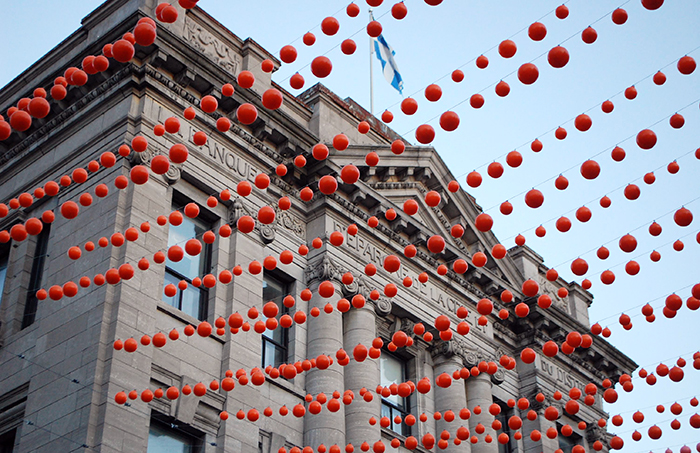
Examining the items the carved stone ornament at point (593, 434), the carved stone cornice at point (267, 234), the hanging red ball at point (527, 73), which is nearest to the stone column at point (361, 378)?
the carved stone cornice at point (267, 234)

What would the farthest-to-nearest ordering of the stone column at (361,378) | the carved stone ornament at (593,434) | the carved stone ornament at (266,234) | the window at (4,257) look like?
the carved stone ornament at (593,434), the carved stone ornament at (266,234), the stone column at (361,378), the window at (4,257)

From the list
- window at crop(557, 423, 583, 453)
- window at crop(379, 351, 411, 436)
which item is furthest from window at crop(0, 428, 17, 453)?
window at crop(557, 423, 583, 453)

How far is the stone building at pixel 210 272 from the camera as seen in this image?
66.3 feet

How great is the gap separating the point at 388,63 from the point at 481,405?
1265cm

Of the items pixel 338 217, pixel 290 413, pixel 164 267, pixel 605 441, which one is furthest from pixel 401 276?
pixel 605 441

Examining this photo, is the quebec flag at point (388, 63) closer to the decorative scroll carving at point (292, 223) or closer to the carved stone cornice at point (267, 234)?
the decorative scroll carving at point (292, 223)

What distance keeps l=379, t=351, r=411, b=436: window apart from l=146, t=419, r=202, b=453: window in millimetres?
7023

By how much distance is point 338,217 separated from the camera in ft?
88.8

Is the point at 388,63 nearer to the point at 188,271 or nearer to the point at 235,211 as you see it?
the point at 235,211

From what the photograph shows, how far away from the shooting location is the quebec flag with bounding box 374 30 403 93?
34719mm

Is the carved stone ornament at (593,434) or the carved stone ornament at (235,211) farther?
the carved stone ornament at (593,434)

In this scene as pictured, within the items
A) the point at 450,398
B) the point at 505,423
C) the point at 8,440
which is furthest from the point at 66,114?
the point at 505,423

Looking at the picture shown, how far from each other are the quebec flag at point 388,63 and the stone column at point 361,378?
10.9 meters

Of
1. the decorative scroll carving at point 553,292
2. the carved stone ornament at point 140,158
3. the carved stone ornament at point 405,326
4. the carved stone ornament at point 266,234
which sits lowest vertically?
the carved stone ornament at point 405,326
